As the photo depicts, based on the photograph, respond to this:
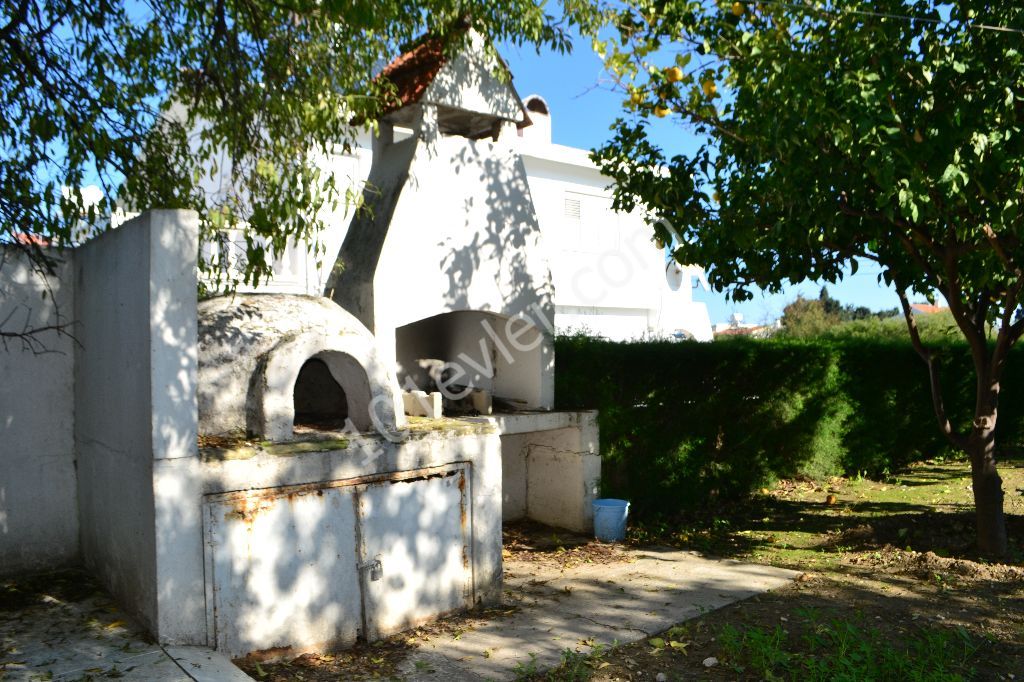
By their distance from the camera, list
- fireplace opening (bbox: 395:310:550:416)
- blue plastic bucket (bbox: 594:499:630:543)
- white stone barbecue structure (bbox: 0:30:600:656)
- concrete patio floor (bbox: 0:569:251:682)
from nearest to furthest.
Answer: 1. concrete patio floor (bbox: 0:569:251:682)
2. white stone barbecue structure (bbox: 0:30:600:656)
3. fireplace opening (bbox: 395:310:550:416)
4. blue plastic bucket (bbox: 594:499:630:543)

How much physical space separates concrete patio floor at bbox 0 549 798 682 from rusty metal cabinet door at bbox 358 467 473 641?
1.34 feet

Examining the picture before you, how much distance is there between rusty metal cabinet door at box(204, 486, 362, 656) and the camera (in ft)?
19.9

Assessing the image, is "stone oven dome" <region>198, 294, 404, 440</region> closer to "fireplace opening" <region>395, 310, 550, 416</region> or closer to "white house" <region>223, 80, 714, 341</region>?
"fireplace opening" <region>395, 310, 550, 416</region>

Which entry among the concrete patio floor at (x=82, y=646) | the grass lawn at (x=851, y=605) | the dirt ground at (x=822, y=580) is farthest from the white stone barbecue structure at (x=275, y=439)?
the grass lawn at (x=851, y=605)

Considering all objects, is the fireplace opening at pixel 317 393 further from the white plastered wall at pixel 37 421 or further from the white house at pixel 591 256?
the white house at pixel 591 256

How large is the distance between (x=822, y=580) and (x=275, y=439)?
6.02 metres

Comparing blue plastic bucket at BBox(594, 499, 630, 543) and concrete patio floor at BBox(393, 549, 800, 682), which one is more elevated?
blue plastic bucket at BBox(594, 499, 630, 543)

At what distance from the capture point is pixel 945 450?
16891mm

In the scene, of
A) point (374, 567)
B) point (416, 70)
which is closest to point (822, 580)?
point (374, 567)

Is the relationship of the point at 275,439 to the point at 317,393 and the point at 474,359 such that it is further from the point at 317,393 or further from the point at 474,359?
the point at 474,359

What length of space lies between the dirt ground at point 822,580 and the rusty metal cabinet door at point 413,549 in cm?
21

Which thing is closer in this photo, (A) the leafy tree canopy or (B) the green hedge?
(A) the leafy tree canopy

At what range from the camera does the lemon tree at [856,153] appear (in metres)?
7.00

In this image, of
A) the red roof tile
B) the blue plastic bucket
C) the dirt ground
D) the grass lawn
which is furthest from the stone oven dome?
the blue plastic bucket
